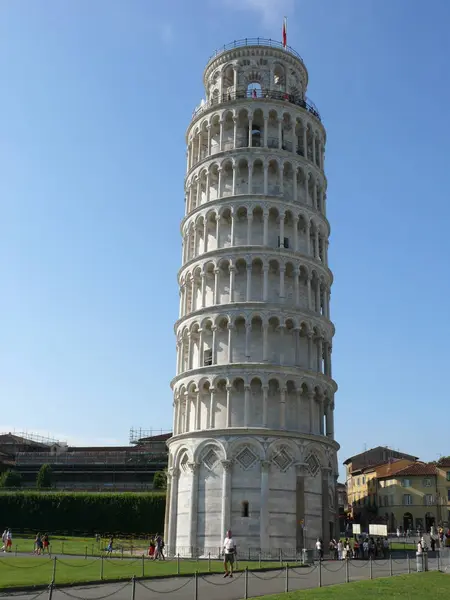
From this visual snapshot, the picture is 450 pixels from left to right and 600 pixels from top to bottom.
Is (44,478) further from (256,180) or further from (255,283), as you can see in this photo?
(256,180)

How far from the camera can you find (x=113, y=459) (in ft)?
294

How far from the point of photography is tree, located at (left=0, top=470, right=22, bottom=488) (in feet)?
272

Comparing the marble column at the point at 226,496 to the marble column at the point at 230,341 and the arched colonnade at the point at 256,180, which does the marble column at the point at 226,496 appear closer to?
the marble column at the point at 230,341

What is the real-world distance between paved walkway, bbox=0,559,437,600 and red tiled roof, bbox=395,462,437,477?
204 ft

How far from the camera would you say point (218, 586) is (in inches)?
1029

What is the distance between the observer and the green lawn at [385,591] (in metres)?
22.2

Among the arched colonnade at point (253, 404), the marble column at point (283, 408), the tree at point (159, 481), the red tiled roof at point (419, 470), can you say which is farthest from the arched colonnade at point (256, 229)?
the red tiled roof at point (419, 470)

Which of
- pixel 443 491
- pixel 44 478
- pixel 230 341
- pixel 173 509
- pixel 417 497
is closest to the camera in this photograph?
pixel 173 509

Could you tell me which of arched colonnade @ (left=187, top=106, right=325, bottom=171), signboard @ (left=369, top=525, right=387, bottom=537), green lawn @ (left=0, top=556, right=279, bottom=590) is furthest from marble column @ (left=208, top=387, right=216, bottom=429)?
arched colonnade @ (left=187, top=106, right=325, bottom=171)

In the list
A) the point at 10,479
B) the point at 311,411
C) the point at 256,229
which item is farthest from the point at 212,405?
the point at 10,479

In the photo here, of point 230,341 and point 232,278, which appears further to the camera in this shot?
point 232,278

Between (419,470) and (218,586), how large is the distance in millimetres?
75784

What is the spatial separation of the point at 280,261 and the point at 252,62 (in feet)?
65.7

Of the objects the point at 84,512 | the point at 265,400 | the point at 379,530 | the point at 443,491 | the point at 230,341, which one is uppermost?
the point at 230,341
